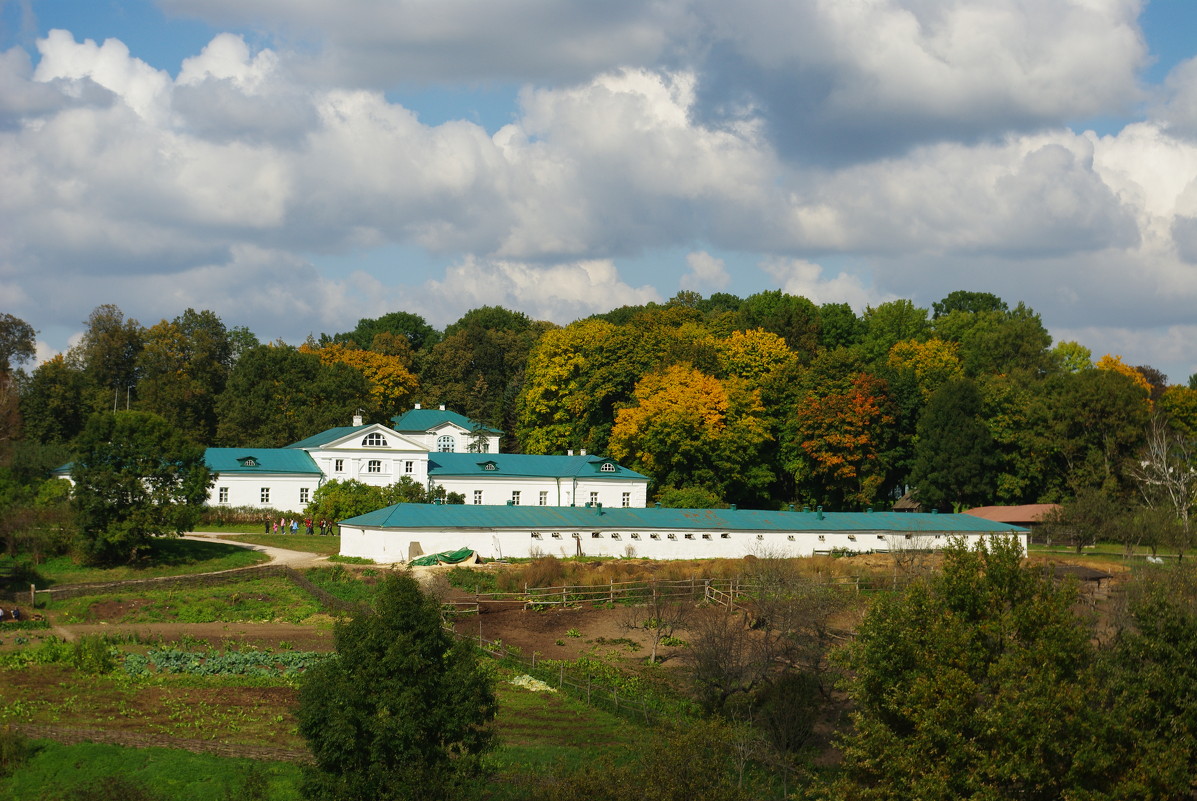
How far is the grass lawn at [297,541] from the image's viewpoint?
53.1 metres

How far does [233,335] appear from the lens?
96312 mm

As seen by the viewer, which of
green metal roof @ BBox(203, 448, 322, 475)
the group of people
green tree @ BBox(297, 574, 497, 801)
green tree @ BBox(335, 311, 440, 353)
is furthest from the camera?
green tree @ BBox(335, 311, 440, 353)

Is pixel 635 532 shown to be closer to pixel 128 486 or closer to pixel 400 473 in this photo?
pixel 400 473

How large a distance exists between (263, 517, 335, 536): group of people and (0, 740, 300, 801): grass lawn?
1411 inches

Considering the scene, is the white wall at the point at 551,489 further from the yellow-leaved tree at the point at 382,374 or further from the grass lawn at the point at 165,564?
the yellow-leaved tree at the point at 382,374

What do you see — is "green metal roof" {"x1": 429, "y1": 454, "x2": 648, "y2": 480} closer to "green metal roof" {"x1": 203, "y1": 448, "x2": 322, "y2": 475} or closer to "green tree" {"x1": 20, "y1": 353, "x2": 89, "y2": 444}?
"green metal roof" {"x1": 203, "y1": 448, "x2": 322, "y2": 475}

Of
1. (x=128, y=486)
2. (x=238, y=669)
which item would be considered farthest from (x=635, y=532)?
(x=238, y=669)

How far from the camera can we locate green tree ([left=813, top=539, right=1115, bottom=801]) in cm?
1861

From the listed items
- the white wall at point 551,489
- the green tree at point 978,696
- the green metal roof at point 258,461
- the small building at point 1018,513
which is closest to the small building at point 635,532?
the small building at point 1018,513

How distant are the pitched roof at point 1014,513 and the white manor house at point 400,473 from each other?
2132 centimetres

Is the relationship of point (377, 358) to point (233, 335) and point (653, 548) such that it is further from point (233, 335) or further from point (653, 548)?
point (653, 548)

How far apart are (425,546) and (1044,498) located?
42.4m

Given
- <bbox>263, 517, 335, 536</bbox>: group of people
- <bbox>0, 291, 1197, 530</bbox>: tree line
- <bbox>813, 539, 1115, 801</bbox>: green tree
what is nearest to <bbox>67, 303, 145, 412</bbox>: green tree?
<bbox>0, 291, 1197, 530</bbox>: tree line

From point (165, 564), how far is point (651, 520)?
23.1m
